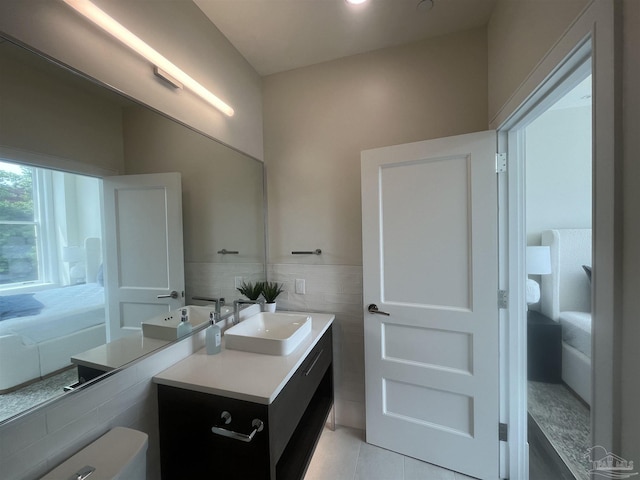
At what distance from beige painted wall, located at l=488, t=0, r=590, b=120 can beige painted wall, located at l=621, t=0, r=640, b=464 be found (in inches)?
9.7

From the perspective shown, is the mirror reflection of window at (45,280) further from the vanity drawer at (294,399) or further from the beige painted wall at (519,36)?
the beige painted wall at (519,36)

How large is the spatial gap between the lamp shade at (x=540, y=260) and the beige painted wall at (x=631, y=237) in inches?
66.1

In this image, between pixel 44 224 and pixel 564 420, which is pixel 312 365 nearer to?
pixel 44 224

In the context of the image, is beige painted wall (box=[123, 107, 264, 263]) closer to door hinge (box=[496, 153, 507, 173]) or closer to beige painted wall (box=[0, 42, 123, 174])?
beige painted wall (box=[0, 42, 123, 174])

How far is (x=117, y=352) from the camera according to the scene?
938 mm

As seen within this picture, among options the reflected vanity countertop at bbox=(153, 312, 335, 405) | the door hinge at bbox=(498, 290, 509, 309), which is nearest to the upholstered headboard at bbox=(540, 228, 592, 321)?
the door hinge at bbox=(498, 290, 509, 309)

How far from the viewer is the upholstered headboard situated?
1.74 meters

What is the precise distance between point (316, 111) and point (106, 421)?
6.72 ft

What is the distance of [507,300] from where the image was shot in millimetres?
1387

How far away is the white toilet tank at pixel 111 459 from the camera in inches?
28.3

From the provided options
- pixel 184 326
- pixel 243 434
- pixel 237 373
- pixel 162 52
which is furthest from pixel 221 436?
pixel 162 52

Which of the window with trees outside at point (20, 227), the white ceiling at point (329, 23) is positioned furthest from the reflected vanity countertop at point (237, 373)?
the white ceiling at point (329, 23)

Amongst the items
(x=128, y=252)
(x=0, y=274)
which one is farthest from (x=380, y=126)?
(x=0, y=274)

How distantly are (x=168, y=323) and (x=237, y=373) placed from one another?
16.5 inches
